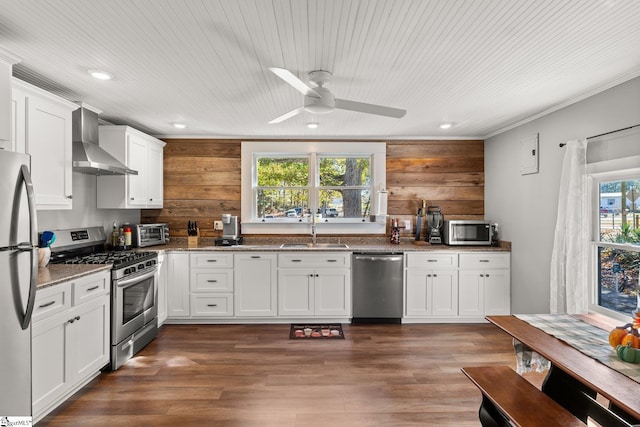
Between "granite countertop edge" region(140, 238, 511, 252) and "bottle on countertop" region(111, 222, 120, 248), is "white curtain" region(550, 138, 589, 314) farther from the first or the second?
"bottle on countertop" region(111, 222, 120, 248)

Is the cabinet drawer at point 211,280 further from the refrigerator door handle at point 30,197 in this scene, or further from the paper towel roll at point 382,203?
Answer: the refrigerator door handle at point 30,197

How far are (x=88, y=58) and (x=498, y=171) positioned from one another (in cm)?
440

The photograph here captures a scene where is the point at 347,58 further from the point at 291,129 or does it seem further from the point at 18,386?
the point at 18,386

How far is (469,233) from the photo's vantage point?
14.7ft

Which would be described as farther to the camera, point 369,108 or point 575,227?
point 575,227

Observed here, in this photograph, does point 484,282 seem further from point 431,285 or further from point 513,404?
point 513,404

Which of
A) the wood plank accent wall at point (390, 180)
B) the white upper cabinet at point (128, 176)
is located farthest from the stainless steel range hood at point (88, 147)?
the wood plank accent wall at point (390, 180)

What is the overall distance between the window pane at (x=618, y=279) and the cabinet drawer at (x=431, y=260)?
4.90 ft

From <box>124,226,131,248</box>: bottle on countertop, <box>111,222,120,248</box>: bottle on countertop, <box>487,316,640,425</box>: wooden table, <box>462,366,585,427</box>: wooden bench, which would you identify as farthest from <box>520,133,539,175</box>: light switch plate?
<box>111,222,120,248</box>: bottle on countertop

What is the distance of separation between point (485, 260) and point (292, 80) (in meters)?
3.32

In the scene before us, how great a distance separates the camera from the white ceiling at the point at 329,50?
1.79 meters

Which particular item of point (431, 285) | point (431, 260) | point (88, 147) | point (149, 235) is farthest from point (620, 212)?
point (149, 235)

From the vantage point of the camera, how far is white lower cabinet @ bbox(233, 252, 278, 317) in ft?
13.8

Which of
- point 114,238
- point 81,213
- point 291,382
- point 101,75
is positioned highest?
point 101,75
